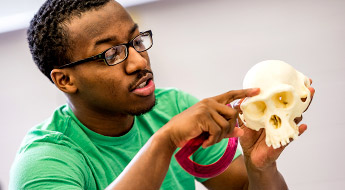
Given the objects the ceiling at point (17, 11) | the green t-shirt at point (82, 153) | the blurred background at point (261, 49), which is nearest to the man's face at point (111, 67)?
the green t-shirt at point (82, 153)

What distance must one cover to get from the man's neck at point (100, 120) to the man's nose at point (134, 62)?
7.8 inches

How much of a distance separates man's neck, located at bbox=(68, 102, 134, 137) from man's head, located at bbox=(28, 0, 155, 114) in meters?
0.02

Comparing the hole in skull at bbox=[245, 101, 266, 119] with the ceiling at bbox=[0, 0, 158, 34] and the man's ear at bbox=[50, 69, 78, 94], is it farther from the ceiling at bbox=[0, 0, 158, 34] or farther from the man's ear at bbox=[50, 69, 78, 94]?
the ceiling at bbox=[0, 0, 158, 34]

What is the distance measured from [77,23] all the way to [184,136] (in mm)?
511

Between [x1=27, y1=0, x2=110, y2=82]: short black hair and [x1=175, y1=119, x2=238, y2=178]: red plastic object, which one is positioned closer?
[x1=175, y1=119, x2=238, y2=178]: red plastic object

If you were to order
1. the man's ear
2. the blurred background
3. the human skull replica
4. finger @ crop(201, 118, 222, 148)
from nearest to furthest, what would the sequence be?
finger @ crop(201, 118, 222, 148) → the human skull replica → the man's ear → the blurred background

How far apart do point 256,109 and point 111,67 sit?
434 mm

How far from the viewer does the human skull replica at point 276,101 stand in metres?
1.11

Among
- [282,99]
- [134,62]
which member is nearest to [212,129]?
[282,99]

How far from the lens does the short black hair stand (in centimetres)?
130

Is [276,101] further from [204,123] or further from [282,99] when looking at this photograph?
[204,123]

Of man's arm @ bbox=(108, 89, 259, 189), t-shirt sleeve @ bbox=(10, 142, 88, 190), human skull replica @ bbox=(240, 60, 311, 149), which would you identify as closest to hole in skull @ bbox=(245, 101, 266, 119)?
human skull replica @ bbox=(240, 60, 311, 149)

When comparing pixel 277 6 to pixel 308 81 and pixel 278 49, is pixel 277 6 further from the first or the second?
pixel 308 81

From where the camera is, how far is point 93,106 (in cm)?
136
